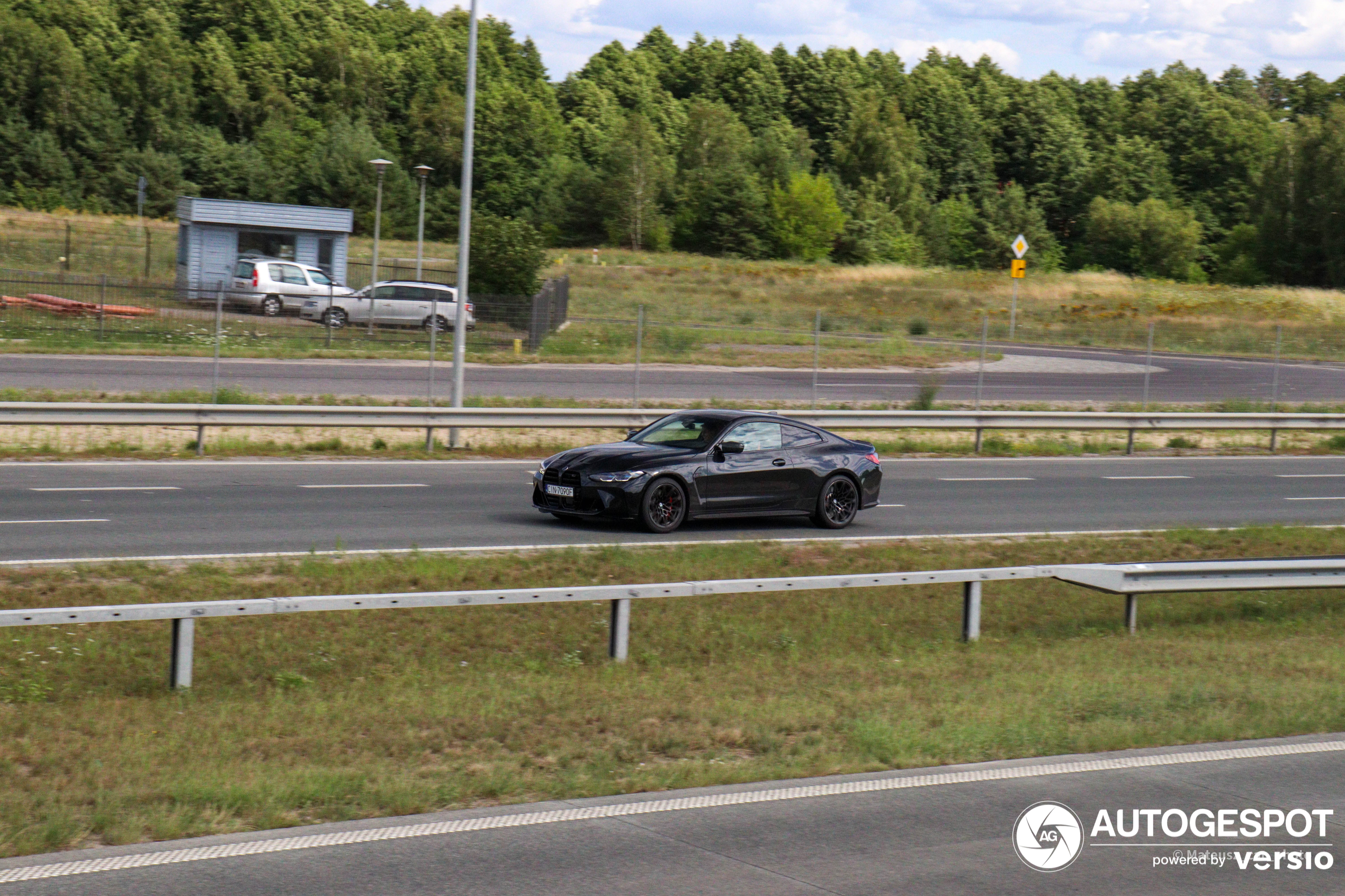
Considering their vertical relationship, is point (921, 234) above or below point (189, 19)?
below

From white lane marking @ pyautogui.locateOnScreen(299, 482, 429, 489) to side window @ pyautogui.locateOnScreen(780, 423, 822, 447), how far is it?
4810 mm

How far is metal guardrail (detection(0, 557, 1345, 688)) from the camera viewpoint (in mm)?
7828

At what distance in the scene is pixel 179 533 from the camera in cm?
1307

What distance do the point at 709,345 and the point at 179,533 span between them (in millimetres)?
27345

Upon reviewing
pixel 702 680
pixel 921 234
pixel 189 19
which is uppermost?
pixel 189 19

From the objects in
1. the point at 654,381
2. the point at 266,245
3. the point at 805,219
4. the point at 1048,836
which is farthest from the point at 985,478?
the point at 805,219

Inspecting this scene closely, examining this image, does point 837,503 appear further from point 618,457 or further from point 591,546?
point 591,546

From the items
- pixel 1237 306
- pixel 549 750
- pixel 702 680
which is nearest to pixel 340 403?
pixel 702 680

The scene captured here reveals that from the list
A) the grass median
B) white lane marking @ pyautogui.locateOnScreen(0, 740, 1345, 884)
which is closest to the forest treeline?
the grass median

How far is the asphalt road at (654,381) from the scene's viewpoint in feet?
83.9

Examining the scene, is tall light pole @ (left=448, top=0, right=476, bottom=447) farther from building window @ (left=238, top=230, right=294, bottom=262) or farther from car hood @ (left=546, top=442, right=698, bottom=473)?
building window @ (left=238, top=230, right=294, bottom=262)

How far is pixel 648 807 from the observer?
607 cm

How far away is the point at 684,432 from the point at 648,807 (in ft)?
30.7

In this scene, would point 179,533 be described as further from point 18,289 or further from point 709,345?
point 709,345
